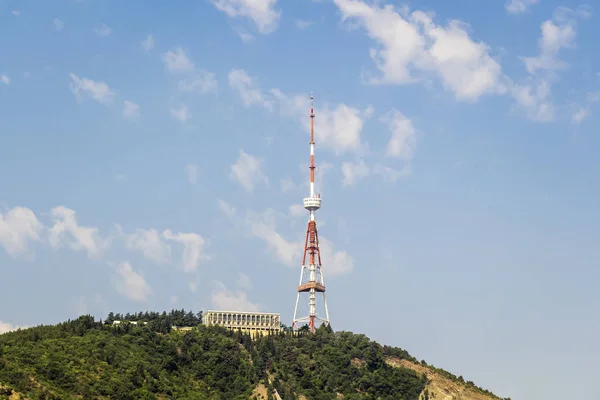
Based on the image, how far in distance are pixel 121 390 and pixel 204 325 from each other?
54.8m

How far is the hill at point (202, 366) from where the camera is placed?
5477 inches

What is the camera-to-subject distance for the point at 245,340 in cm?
18500

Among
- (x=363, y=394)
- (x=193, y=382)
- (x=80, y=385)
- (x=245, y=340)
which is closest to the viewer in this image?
(x=80, y=385)

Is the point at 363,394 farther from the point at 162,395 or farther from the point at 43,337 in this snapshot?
the point at 43,337

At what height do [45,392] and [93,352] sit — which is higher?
[93,352]

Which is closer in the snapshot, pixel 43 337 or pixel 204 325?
pixel 43 337

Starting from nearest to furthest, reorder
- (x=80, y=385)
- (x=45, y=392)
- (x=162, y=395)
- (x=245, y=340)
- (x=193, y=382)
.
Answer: (x=45, y=392), (x=80, y=385), (x=162, y=395), (x=193, y=382), (x=245, y=340)

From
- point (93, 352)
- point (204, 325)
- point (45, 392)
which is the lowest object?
point (45, 392)

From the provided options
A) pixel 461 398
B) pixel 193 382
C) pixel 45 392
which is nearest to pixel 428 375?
pixel 461 398

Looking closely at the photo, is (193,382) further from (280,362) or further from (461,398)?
(461,398)

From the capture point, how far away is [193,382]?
163m

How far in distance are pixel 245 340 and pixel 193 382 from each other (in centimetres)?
2369

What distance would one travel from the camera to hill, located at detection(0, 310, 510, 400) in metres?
139

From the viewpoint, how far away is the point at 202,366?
168 metres
